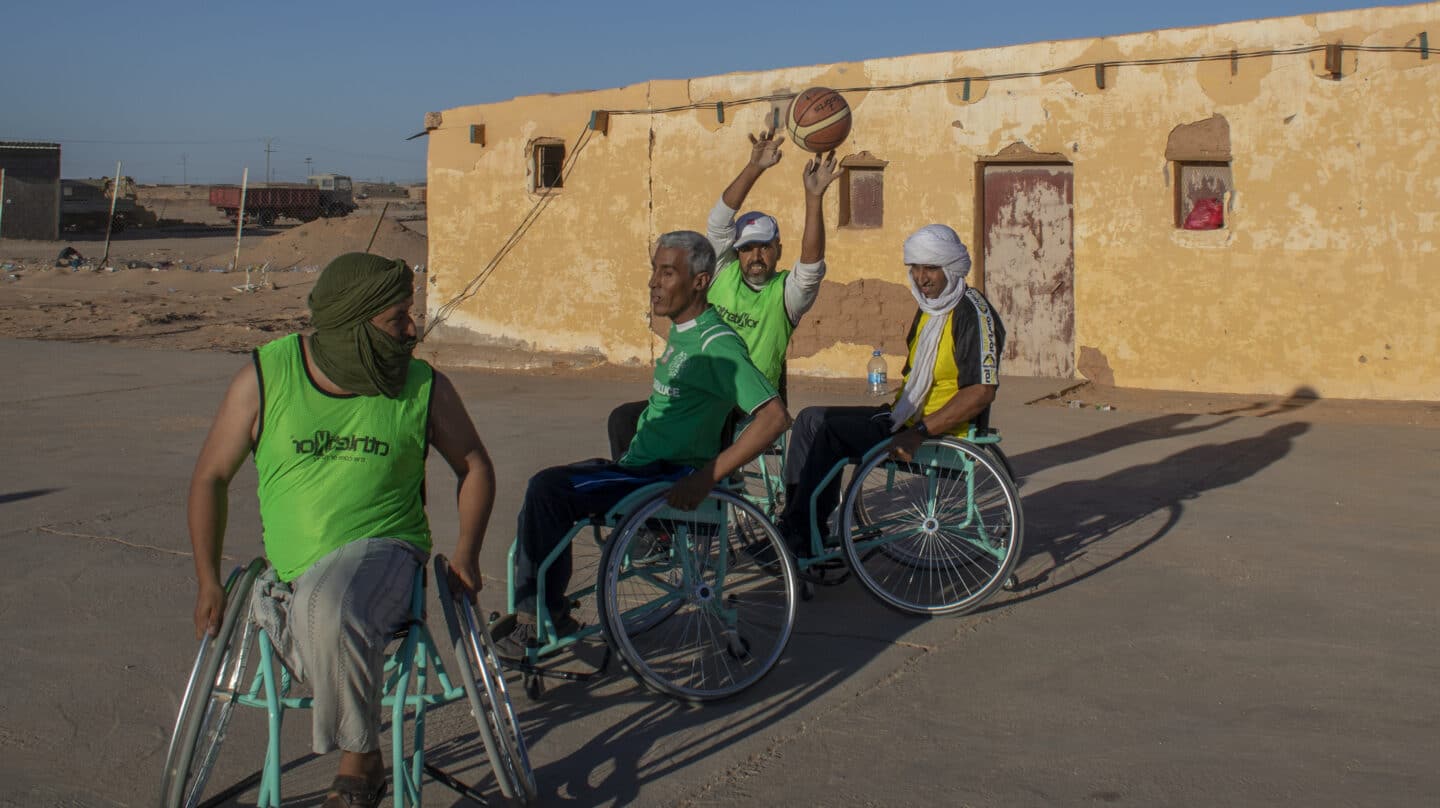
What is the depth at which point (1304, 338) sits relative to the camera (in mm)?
11938

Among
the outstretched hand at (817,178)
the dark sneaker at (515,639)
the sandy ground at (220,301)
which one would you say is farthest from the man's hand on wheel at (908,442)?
the sandy ground at (220,301)

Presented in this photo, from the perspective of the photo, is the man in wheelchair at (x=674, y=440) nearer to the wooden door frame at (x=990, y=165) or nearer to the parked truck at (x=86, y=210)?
the wooden door frame at (x=990, y=165)

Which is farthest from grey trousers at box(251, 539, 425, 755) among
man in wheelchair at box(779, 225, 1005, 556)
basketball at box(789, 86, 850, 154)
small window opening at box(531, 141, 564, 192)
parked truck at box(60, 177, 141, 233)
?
parked truck at box(60, 177, 141, 233)

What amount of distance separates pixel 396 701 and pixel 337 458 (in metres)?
0.68

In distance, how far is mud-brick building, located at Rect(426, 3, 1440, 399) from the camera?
11.6m

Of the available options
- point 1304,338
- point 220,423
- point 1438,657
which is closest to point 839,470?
point 1438,657

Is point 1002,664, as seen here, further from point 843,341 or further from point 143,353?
point 143,353

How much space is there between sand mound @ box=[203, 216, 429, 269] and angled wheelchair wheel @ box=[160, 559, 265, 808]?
92.7ft

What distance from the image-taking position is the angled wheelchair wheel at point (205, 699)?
138 inches

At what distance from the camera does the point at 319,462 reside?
12.6ft

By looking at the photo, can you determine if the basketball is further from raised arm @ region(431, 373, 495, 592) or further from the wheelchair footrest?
raised arm @ region(431, 373, 495, 592)

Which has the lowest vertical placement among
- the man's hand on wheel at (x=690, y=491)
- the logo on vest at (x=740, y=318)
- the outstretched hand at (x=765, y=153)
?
the man's hand on wheel at (x=690, y=491)

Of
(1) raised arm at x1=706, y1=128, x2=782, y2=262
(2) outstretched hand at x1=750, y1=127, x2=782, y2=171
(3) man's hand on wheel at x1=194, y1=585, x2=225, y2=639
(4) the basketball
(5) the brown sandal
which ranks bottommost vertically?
(5) the brown sandal

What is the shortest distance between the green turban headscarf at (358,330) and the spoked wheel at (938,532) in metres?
2.32
